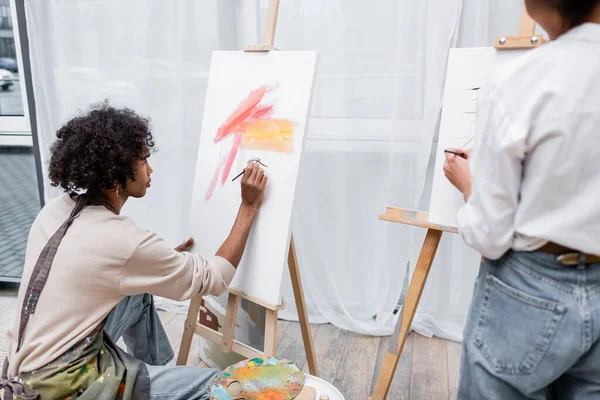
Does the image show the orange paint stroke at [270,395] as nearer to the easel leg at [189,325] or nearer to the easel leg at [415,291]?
the easel leg at [415,291]

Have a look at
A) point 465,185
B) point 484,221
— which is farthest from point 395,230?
point 484,221

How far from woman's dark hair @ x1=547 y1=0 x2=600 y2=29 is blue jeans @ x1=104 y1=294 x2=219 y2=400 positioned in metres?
1.19

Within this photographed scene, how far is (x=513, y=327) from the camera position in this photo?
0.88m

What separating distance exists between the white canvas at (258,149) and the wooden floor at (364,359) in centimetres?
68

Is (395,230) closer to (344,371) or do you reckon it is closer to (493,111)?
(344,371)

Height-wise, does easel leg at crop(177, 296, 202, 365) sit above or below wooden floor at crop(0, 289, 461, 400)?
above

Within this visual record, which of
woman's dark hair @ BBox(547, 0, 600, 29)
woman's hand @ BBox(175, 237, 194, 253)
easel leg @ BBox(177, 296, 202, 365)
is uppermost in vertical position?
woman's dark hair @ BBox(547, 0, 600, 29)

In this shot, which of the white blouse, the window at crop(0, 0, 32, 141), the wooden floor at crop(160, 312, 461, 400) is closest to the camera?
the white blouse

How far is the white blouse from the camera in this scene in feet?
2.52

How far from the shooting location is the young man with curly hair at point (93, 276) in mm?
1209

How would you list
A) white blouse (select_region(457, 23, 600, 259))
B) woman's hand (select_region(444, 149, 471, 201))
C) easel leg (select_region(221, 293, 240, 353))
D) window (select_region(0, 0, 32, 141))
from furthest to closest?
window (select_region(0, 0, 32, 141)) → easel leg (select_region(221, 293, 240, 353)) → woman's hand (select_region(444, 149, 471, 201)) → white blouse (select_region(457, 23, 600, 259))

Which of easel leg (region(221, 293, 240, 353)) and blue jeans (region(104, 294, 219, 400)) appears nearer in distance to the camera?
blue jeans (region(104, 294, 219, 400))

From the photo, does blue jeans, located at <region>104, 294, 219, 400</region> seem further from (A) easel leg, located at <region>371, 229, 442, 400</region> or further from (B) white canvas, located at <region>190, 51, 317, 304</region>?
(A) easel leg, located at <region>371, 229, 442, 400</region>

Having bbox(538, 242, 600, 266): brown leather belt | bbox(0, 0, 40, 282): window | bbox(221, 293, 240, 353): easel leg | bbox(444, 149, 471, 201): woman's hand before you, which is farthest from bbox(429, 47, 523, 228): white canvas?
bbox(0, 0, 40, 282): window
